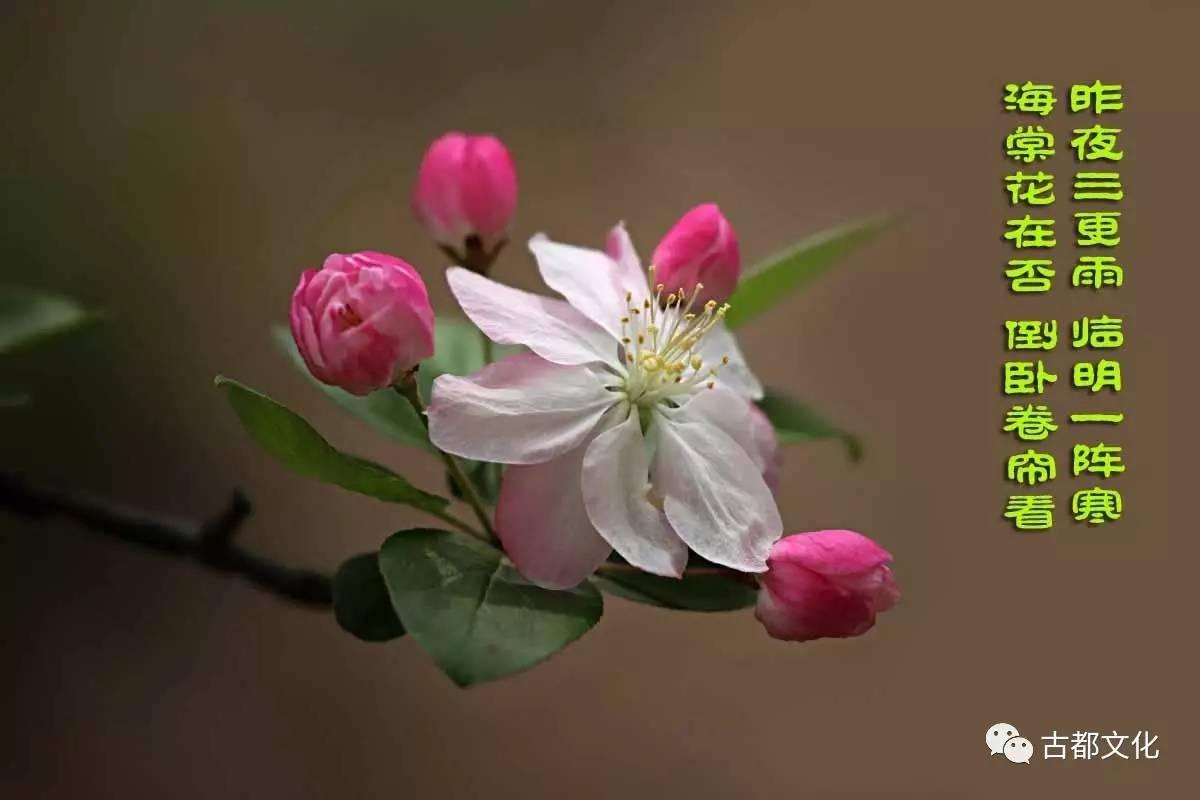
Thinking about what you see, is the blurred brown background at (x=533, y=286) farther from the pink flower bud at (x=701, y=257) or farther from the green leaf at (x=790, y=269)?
the pink flower bud at (x=701, y=257)

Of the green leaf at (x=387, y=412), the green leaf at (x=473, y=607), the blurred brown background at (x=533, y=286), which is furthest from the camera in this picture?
the blurred brown background at (x=533, y=286)

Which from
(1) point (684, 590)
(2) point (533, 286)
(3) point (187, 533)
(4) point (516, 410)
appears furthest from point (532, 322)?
(2) point (533, 286)

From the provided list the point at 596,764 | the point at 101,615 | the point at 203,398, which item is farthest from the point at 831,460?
the point at 101,615

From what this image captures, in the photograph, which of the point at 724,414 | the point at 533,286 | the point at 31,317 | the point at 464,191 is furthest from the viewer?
the point at 533,286

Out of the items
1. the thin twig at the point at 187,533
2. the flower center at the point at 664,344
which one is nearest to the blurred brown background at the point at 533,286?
the thin twig at the point at 187,533

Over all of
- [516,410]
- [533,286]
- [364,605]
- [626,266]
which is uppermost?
[533,286]

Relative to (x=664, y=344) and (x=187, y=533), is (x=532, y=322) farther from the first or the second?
(x=187, y=533)
